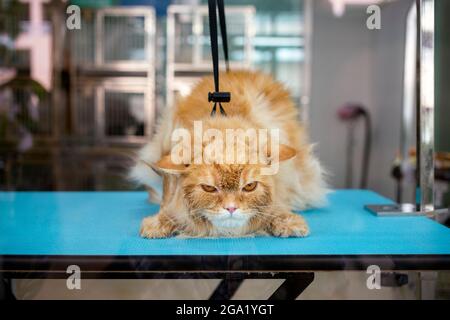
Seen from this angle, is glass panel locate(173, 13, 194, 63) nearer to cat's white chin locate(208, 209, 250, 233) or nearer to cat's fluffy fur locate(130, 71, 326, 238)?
cat's fluffy fur locate(130, 71, 326, 238)

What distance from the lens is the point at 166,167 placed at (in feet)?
2.48

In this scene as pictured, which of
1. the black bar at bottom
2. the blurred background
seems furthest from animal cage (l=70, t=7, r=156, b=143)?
the black bar at bottom

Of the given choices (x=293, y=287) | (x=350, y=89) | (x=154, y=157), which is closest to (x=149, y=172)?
(x=154, y=157)

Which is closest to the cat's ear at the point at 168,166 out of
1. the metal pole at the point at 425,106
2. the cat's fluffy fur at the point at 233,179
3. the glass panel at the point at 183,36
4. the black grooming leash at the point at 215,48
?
the cat's fluffy fur at the point at 233,179

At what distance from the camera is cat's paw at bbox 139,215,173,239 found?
73cm

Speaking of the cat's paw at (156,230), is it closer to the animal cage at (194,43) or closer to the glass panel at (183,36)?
the animal cage at (194,43)

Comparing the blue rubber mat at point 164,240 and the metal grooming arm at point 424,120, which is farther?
the metal grooming arm at point 424,120

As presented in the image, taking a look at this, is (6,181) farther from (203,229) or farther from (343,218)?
(343,218)

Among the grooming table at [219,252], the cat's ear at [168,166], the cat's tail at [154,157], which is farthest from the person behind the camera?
the cat's tail at [154,157]

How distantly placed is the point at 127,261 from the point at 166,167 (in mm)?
176

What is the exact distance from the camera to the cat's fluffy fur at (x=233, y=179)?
0.73 metres

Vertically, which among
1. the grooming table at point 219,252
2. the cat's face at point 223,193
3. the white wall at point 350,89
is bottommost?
the grooming table at point 219,252

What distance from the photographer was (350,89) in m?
1.12
